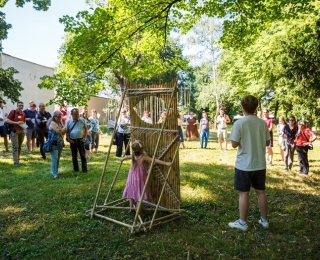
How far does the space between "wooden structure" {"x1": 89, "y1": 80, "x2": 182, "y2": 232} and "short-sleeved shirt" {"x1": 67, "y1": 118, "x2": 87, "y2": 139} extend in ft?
9.87

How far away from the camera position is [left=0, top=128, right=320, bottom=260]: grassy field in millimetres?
3742

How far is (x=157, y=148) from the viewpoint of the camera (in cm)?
475

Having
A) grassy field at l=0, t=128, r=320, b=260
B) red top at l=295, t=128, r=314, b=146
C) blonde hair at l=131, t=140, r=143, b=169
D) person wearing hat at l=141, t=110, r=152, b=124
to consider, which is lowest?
grassy field at l=0, t=128, r=320, b=260

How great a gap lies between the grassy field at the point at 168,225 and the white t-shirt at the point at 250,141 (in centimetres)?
103

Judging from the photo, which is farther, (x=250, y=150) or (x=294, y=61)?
(x=294, y=61)

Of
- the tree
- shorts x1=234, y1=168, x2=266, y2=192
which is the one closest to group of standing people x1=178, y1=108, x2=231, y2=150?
the tree

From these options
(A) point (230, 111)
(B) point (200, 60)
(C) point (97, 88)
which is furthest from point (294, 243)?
(A) point (230, 111)

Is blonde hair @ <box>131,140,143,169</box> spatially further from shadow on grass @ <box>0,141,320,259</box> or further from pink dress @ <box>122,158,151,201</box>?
shadow on grass @ <box>0,141,320,259</box>

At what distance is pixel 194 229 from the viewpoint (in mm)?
4418

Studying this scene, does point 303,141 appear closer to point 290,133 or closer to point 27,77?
point 290,133

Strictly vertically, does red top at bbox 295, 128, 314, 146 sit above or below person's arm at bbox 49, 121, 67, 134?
below

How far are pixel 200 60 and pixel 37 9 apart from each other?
25216 millimetres

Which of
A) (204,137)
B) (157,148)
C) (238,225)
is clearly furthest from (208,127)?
(238,225)

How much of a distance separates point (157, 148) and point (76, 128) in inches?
151
